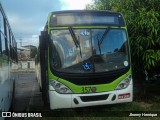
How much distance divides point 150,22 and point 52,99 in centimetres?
426

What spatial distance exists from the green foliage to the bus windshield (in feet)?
5.62

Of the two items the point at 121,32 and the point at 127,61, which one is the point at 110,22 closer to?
the point at 121,32

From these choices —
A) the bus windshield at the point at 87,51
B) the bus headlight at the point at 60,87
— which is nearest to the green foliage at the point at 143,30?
the bus windshield at the point at 87,51

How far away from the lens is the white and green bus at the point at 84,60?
9.58 m

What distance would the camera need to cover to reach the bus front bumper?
953cm

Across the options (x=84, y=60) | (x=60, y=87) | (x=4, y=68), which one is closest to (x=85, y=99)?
(x=60, y=87)

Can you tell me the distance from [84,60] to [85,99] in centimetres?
106

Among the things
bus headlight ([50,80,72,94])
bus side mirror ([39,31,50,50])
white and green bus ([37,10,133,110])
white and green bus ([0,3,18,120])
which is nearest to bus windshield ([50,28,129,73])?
white and green bus ([37,10,133,110])

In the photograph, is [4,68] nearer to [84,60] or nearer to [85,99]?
[84,60]

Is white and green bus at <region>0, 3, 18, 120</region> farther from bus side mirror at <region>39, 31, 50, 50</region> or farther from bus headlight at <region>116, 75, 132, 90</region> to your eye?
bus headlight at <region>116, 75, 132, 90</region>

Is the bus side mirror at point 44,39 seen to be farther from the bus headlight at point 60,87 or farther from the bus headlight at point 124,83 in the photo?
the bus headlight at point 124,83

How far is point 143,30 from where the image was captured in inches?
472

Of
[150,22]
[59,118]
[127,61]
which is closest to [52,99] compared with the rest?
[59,118]

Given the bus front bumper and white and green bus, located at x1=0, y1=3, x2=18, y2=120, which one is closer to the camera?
white and green bus, located at x1=0, y1=3, x2=18, y2=120
